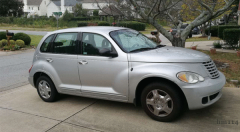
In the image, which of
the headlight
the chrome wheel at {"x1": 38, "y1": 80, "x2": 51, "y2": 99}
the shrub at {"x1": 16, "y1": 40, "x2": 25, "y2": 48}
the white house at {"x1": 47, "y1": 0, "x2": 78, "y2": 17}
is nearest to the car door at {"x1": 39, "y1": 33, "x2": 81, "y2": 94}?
the chrome wheel at {"x1": 38, "y1": 80, "x2": 51, "y2": 99}

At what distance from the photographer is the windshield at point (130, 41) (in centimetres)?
489

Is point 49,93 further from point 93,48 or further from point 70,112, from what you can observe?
point 93,48

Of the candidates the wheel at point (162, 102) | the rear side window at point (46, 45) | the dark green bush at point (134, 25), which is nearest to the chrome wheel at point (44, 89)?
the rear side window at point (46, 45)

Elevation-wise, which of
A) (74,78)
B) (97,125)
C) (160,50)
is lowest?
(97,125)

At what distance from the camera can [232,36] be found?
43.9ft

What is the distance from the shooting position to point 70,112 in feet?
16.7

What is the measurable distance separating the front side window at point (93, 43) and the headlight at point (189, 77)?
1.57 metres

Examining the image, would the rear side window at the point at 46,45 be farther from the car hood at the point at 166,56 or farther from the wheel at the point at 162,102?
the wheel at the point at 162,102

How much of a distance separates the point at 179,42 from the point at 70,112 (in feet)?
18.4

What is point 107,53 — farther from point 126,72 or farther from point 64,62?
point 64,62

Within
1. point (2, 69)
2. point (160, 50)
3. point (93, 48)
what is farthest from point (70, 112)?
point (2, 69)

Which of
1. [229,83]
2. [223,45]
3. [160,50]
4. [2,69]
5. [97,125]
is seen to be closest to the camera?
[97,125]

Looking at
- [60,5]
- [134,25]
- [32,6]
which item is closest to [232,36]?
[134,25]

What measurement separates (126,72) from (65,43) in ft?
5.60
